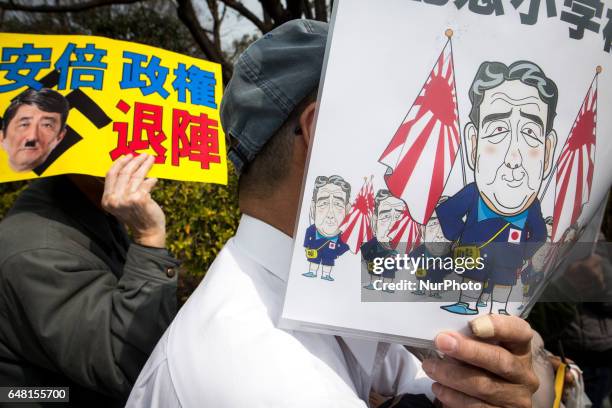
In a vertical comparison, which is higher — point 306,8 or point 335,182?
point 306,8

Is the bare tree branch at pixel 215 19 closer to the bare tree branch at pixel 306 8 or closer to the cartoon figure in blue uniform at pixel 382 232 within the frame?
the bare tree branch at pixel 306 8

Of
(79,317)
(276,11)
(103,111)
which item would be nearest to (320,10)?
(276,11)

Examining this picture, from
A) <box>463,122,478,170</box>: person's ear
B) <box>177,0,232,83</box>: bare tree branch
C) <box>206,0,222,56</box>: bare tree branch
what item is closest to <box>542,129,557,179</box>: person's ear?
<box>463,122,478,170</box>: person's ear

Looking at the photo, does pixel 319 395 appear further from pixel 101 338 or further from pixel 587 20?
pixel 101 338

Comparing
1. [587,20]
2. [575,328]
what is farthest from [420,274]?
[575,328]

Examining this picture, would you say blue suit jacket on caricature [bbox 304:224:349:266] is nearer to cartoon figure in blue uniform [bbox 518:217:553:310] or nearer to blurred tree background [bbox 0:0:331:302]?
cartoon figure in blue uniform [bbox 518:217:553:310]

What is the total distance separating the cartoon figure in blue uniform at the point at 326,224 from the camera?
73 cm

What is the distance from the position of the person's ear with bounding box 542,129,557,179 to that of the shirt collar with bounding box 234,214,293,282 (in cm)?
49

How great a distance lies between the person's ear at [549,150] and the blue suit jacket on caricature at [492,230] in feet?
0.18

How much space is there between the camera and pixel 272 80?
88 centimetres

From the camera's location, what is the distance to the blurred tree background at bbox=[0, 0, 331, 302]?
4137 mm

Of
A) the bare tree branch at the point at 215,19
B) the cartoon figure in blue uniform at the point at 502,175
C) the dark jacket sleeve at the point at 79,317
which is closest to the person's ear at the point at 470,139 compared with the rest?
the cartoon figure in blue uniform at the point at 502,175

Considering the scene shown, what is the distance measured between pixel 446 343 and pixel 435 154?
0.30m

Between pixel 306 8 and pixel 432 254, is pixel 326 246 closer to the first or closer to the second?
pixel 432 254
